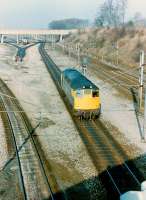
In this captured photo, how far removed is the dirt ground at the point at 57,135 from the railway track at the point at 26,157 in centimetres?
77

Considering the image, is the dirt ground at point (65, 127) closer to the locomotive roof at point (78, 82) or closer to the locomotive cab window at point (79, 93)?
the locomotive cab window at point (79, 93)

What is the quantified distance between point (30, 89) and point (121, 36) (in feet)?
199

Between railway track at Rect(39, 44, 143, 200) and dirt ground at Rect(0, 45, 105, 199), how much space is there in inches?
22.6

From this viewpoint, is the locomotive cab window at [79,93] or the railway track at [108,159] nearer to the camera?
the railway track at [108,159]

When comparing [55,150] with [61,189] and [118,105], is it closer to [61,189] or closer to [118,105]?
[61,189]

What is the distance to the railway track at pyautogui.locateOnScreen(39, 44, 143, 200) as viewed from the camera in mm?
23125

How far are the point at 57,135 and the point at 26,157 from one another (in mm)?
5476

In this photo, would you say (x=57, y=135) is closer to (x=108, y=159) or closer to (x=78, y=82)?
(x=108, y=159)

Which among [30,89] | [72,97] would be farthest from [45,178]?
[30,89]

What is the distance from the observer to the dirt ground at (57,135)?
950 inches

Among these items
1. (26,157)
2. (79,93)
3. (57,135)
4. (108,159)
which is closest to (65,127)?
(57,135)

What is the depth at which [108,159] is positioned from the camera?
27.4m

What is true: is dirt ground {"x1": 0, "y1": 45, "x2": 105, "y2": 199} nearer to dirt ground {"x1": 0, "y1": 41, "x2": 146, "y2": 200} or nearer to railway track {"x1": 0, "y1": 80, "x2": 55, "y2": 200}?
dirt ground {"x1": 0, "y1": 41, "x2": 146, "y2": 200}

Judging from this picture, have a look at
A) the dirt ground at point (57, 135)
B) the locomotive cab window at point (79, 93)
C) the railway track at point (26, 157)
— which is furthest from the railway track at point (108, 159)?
the railway track at point (26, 157)
